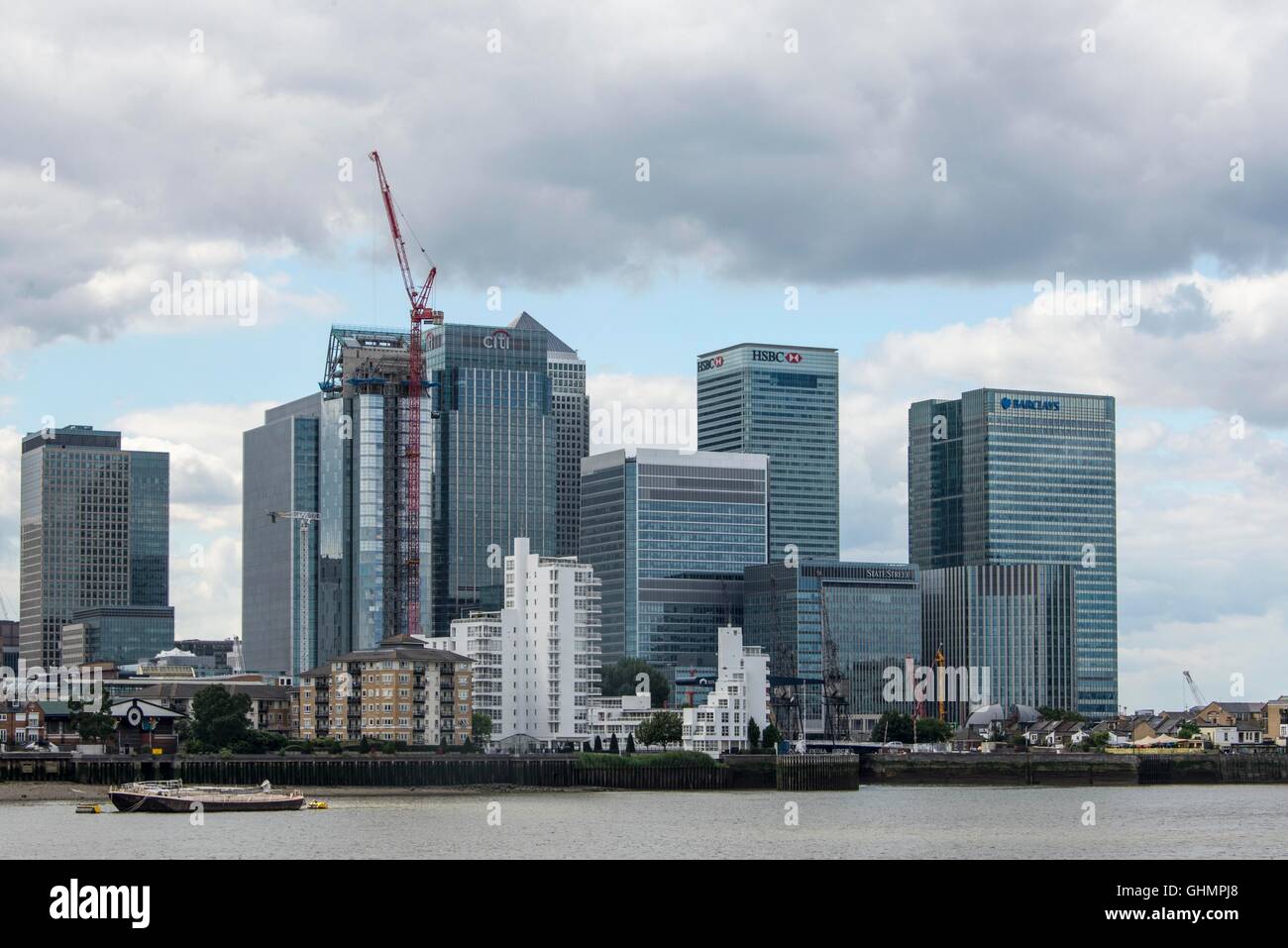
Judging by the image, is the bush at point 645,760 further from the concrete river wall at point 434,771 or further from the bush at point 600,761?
the concrete river wall at point 434,771

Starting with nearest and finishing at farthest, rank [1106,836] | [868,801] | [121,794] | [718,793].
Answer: [1106,836] < [121,794] < [868,801] < [718,793]

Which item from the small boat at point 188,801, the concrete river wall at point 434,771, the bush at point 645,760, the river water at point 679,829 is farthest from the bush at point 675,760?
the small boat at point 188,801

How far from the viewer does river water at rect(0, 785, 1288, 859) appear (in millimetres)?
94062

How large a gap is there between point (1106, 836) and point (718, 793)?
2805 inches
